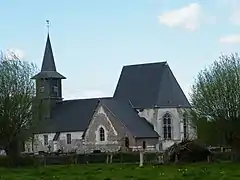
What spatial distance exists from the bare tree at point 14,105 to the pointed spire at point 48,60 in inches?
Answer: 1438

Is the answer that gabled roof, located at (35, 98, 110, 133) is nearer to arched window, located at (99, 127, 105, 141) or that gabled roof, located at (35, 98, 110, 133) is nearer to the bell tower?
the bell tower

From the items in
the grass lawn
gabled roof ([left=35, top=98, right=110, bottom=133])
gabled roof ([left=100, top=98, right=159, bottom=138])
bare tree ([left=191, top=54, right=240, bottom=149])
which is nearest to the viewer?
the grass lawn

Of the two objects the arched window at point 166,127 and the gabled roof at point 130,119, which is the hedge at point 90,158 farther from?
the arched window at point 166,127

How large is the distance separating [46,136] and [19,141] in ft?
113

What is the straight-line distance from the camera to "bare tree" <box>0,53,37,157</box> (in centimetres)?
5009

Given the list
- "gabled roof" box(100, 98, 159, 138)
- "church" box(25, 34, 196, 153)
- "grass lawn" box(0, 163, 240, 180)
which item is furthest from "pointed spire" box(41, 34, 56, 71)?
"grass lawn" box(0, 163, 240, 180)

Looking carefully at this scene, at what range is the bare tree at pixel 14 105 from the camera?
50.1 meters

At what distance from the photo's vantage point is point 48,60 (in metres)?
90.6

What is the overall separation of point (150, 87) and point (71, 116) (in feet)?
38.8

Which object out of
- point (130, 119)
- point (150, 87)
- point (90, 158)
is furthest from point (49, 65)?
point (90, 158)

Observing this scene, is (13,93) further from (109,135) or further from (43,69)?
(43,69)

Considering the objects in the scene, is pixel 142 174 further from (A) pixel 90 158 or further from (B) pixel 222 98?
(A) pixel 90 158

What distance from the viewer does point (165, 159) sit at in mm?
43312

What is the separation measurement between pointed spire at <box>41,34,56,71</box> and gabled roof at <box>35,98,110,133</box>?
18.5ft
